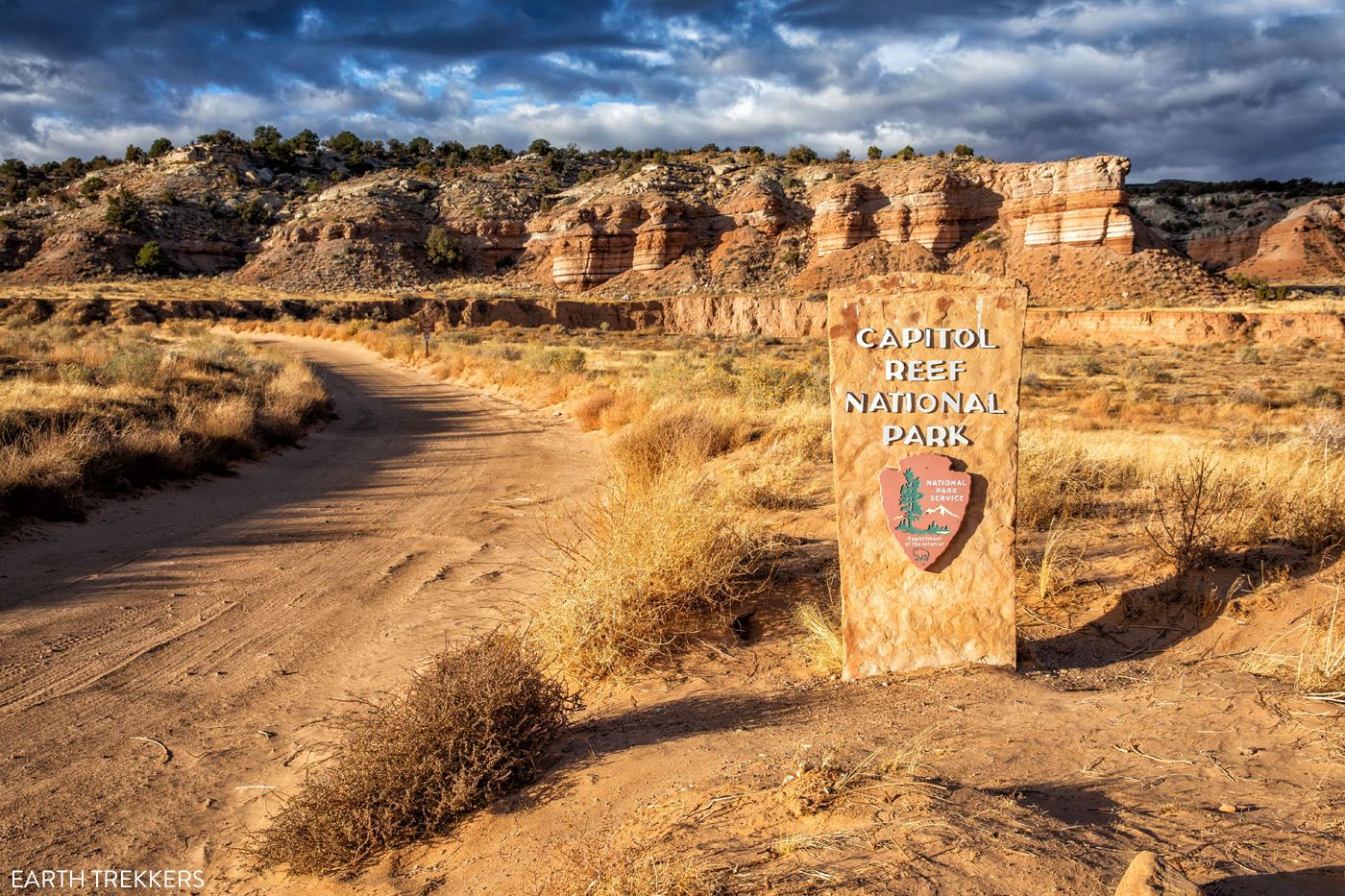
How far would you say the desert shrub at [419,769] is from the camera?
365 centimetres

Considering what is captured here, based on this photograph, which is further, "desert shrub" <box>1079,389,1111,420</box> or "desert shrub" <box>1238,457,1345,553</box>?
"desert shrub" <box>1079,389,1111,420</box>

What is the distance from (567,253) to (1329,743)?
6670cm

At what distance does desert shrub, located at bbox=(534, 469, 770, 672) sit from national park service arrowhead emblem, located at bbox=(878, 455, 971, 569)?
4.45ft

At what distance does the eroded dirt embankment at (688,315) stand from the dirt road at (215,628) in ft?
113

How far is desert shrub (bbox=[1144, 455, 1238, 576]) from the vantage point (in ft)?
19.6

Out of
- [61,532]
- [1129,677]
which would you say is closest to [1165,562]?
[1129,677]

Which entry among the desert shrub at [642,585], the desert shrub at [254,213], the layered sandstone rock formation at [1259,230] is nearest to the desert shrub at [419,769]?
the desert shrub at [642,585]

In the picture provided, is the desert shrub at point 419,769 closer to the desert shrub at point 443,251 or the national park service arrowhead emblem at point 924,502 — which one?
the national park service arrowhead emblem at point 924,502

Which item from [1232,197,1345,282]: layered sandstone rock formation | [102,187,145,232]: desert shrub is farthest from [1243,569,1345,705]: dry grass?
[102,187,145,232]: desert shrub

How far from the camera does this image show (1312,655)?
14.8ft

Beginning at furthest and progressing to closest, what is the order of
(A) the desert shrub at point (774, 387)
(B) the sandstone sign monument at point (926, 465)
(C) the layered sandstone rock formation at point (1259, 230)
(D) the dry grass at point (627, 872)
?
(C) the layered sandstone rock formation at point (1259, 230) < (A) the desert shrub at point (774, 387) < (B) the sandstone sign monument at point (926, 465) < (D) the dry grass at point (627, 872)

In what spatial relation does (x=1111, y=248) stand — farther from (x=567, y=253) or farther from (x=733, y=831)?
(x=733, y=831)

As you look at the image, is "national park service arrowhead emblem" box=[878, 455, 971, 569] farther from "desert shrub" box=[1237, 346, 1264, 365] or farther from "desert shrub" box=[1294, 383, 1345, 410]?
"desert shrub" box=[1237, 346, 1264, 365]

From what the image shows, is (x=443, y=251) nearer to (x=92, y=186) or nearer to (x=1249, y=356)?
(x=92, y=186)
